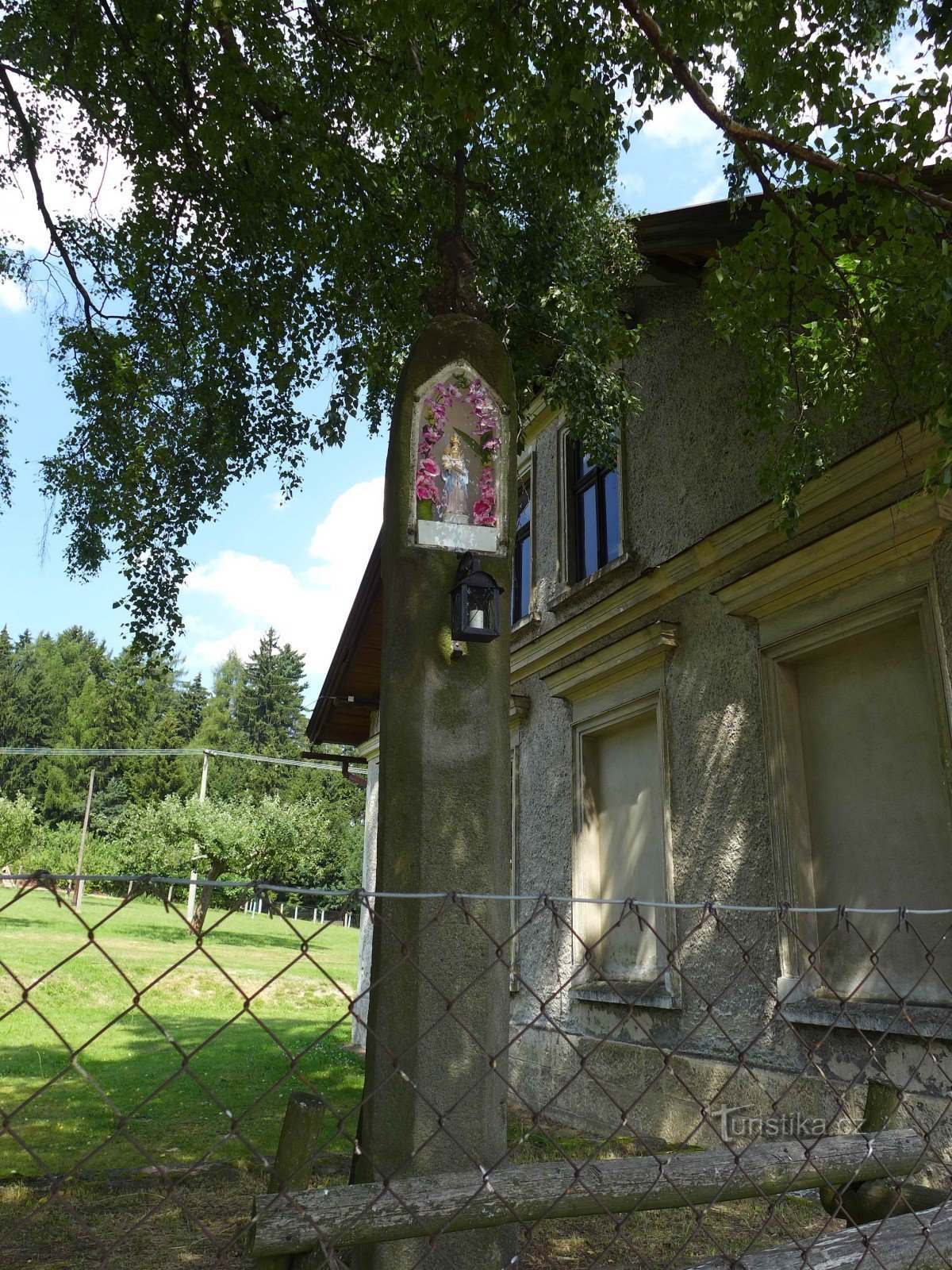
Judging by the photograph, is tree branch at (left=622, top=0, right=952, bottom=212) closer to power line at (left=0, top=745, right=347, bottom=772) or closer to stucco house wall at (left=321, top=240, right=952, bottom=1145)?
stucco house wall at (left=321, top=240, right=952, bottom=1145)

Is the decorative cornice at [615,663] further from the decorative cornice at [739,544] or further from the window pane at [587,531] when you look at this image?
the window pane at [587,531]

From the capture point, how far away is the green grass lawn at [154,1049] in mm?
2031

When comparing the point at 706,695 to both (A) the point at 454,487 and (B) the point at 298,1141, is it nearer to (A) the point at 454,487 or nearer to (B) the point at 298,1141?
(A) the point at 454,487

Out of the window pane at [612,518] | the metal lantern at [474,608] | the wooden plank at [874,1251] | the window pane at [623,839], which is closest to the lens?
the wooden plank at [874,1251]

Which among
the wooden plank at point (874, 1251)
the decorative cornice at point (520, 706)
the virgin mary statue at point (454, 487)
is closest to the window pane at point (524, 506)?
the decorative cornice at point (520, 706)

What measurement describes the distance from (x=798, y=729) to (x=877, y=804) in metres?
0.74

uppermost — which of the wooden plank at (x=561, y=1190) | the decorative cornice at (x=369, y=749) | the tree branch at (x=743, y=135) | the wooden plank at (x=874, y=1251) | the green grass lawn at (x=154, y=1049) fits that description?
the tree branch at (x=743, y=135)

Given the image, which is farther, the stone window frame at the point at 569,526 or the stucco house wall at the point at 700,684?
the stone window frame at the point at 569,526

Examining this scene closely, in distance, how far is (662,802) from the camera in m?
7.01

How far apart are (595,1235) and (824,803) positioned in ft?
9.15

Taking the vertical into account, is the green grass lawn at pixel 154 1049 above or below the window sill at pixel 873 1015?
below

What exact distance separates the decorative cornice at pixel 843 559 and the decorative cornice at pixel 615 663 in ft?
2.25

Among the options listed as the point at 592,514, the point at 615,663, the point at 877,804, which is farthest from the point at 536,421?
the point at 877,804

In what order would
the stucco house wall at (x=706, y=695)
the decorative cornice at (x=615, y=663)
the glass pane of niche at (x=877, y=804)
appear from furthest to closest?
the decorative cornice at (x=615, y=663), the stucco house wall at (x=706, y=695), the glass pane of niche at (x=877, y=804)
